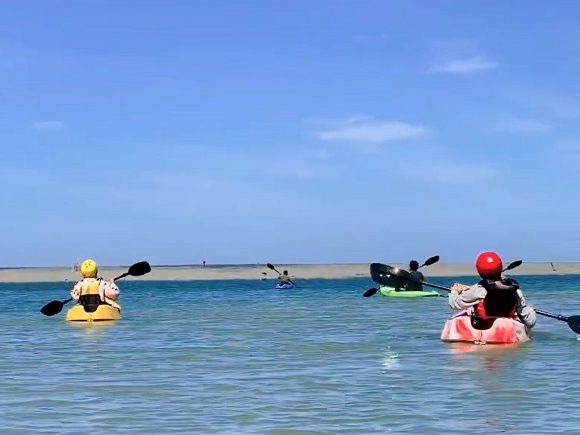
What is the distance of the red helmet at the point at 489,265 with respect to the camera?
54.5 ft

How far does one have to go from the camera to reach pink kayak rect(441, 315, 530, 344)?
17000 mm

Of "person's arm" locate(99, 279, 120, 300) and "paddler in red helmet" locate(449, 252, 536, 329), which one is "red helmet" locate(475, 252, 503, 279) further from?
"person's arm" locate(99, 279, 120, 300)

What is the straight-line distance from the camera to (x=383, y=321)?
1025 inches

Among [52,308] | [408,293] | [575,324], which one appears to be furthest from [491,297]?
[408,293]

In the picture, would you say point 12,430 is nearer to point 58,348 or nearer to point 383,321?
point 58,348

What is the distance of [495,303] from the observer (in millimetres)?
16875

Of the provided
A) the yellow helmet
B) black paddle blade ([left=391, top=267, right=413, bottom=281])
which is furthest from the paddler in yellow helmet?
black paddle blade ([left=391, top=267, right=413, bottom=281])

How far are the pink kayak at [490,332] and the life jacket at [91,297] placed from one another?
35.0 feet

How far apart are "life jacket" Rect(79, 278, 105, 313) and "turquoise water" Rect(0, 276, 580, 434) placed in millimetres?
3581

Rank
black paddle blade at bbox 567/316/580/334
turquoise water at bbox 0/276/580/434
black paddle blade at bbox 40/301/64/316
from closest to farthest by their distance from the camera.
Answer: turquoise water at bbox 0/276/580/434 → black paddle blade at bbox 567/316/580/334 → black paddle blade at bbox 40/301/64/316

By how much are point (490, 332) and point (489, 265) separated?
1.15m

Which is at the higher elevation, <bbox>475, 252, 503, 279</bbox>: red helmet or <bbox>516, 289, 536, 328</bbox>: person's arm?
<bbox>475, 252, 503, 279</bbox>: red helmet

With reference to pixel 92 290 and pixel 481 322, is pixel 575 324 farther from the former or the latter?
pixel 92 290

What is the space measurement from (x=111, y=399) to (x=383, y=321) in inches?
588
